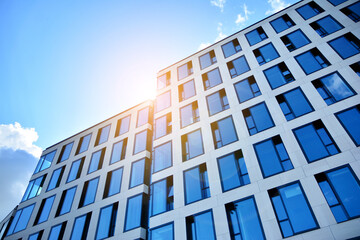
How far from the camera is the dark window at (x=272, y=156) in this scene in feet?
52.8

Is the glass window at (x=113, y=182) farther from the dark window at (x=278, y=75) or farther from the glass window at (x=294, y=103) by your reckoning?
the dark window at (x=278, y=75)

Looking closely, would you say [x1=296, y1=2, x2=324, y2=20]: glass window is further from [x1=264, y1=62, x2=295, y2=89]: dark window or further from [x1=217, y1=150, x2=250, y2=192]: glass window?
[x1=217, y1=150, x2=250, y2=192]: glass window

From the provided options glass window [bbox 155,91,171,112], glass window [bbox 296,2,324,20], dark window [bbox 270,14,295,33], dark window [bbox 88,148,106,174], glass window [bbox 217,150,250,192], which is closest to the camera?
glass window [bbox 217,150,250,192]

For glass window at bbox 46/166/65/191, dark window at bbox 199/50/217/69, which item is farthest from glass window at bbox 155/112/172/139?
glass window at bbox 46/166/65/191

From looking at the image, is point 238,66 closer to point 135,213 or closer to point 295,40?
point 295,40

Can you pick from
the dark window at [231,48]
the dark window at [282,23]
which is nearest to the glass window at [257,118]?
the dark window at [231,48]

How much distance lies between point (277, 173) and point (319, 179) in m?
2.33

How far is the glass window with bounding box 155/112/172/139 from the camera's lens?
79.9 ft

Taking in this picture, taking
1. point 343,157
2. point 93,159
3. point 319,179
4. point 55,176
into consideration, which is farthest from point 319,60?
point 55,176

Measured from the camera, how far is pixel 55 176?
100 feet

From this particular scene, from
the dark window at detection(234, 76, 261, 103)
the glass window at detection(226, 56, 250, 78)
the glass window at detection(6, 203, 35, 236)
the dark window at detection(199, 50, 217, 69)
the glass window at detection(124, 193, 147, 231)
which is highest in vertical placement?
the dark window at detection(199, 50, 217, 69)

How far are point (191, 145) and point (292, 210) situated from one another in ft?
31.2

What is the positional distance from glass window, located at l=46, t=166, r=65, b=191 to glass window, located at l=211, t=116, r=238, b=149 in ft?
65.9

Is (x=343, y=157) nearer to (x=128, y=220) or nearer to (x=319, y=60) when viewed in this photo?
(x=319, y=60)
